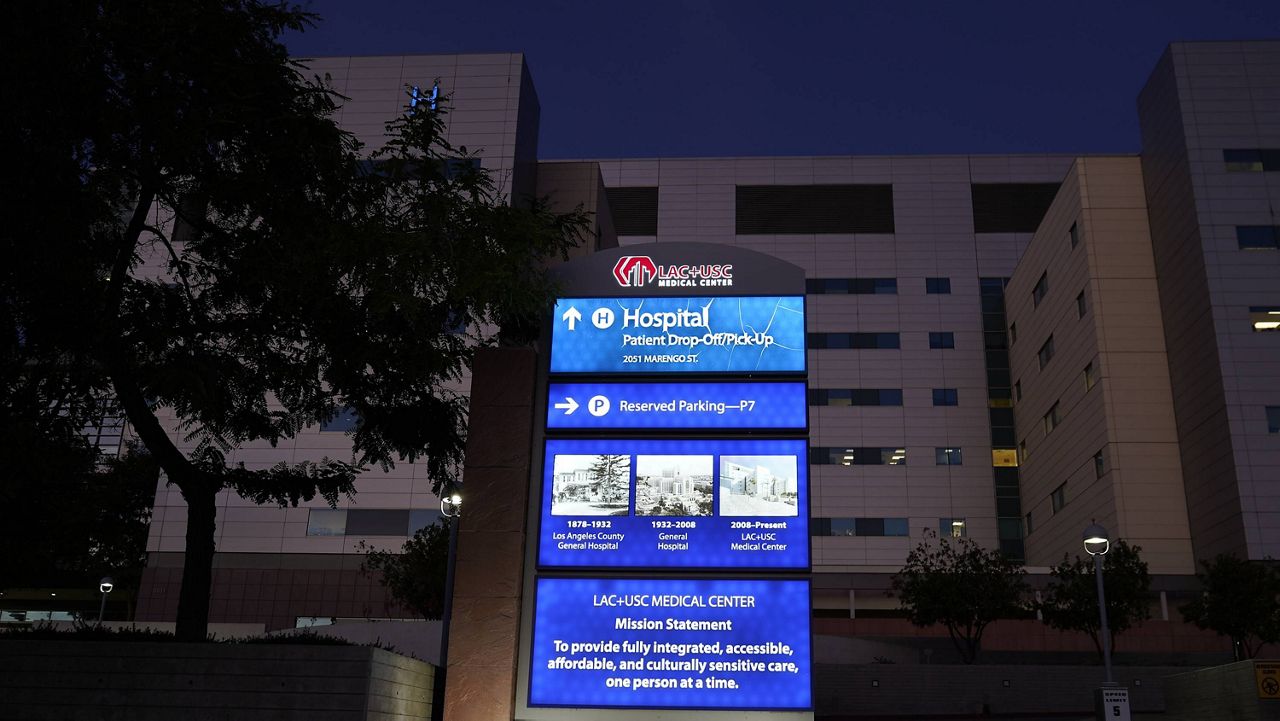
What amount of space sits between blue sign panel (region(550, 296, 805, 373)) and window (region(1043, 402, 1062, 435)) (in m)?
52.0

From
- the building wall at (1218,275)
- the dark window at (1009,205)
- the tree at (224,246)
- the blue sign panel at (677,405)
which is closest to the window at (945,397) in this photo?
the dark window at (1009,205)

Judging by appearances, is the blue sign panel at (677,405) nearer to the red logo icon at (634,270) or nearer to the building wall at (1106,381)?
the red logo icon at (634,270)

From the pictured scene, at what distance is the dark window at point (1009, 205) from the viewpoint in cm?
7988

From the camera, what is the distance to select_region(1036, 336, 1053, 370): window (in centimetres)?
6612

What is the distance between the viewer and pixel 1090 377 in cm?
5816

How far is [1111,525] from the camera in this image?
54.1 m

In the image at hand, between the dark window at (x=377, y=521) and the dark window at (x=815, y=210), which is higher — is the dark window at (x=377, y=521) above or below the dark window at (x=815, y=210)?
below

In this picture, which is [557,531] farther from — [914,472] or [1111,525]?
[914,472]

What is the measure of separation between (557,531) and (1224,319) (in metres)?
45.4

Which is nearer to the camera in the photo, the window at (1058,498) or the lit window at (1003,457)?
the window at (1058,498)

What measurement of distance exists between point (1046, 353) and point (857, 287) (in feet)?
50.2

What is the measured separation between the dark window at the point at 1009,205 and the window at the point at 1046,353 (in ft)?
47.7

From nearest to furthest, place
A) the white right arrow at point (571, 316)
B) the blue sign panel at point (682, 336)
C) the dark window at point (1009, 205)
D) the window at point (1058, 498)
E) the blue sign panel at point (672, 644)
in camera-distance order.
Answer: the blue sign panel at point (672, 644) → the blue sign panel at point (682, 336) → the white right arrow at point (571, 316) → the window at point (1058, 498) → the dark window at point (1009, 205)

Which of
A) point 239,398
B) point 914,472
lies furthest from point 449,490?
point 914,472
